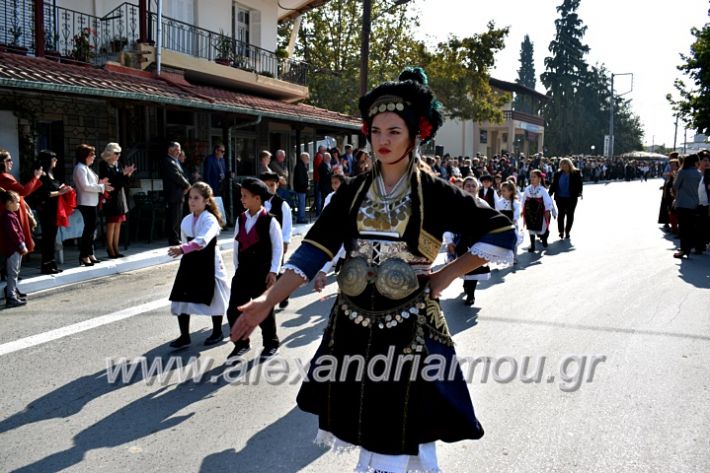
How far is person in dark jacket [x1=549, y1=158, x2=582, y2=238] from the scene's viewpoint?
45.8 feet

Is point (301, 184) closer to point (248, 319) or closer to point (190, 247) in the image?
point (190, 247)

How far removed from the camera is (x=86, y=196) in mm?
9852

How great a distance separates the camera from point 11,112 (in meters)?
12.4

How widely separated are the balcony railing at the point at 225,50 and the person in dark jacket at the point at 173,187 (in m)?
5.95

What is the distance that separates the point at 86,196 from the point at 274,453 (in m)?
7.35

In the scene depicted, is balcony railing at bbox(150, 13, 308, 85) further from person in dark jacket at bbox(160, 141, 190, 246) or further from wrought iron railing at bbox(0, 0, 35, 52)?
person in dark jacket at bbox(160, 141, 190, 246)

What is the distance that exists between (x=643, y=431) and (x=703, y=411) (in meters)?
0.69

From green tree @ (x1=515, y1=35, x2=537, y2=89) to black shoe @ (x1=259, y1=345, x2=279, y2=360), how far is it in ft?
295

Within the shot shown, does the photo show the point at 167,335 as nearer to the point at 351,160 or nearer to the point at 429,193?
the point at 429,193

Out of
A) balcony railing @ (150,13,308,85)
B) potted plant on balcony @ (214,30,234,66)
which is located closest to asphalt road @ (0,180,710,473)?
balcony railing @ (150,13,308,85)

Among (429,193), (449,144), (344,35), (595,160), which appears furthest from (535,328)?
(595,160)

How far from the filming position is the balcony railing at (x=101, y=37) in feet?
44.3

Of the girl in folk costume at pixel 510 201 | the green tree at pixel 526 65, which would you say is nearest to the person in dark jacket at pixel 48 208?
the girl in folk costume at pixel 510 201

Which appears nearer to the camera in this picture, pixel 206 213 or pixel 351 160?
pixel 206 213
